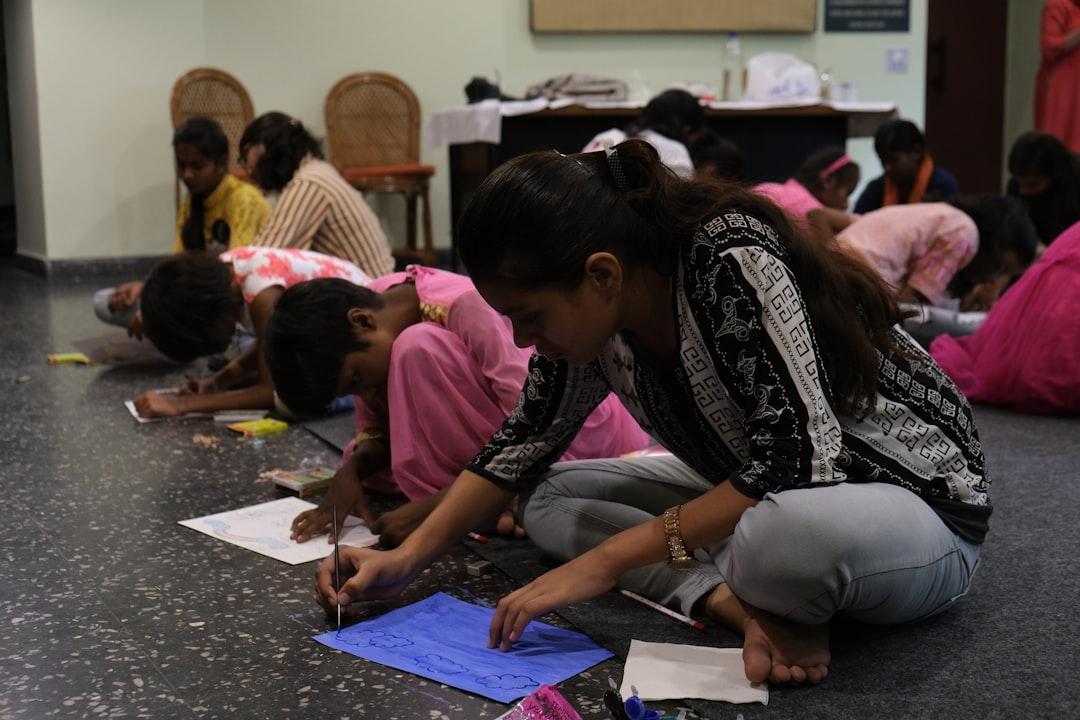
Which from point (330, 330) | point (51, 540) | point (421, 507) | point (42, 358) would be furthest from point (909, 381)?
point (42, 358)

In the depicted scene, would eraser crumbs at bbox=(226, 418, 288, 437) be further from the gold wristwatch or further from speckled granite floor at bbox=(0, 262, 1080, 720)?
the gold wristwatch

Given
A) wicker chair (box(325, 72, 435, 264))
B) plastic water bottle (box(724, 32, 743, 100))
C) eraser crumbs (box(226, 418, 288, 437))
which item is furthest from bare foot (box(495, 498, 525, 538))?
plastic water bottle (box(724, 32, 743, 100))

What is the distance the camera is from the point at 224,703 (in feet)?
4.02

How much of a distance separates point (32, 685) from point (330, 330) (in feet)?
2.23

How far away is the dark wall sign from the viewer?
22.9 ft

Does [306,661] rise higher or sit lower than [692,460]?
lower

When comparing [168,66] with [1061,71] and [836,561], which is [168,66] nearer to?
[1061,71]

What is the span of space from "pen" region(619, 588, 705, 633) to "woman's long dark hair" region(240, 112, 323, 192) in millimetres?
2532

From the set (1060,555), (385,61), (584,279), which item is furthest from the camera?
(385,61)

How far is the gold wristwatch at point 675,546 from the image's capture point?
1203mm

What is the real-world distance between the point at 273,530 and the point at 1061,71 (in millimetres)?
5598

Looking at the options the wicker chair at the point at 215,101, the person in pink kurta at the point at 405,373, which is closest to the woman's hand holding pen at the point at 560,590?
the person in pink kurta at the point at 405,373

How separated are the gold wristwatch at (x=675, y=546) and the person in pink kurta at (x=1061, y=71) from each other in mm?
5579

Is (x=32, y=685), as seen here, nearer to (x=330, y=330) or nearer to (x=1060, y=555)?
(x=330, y=330)
